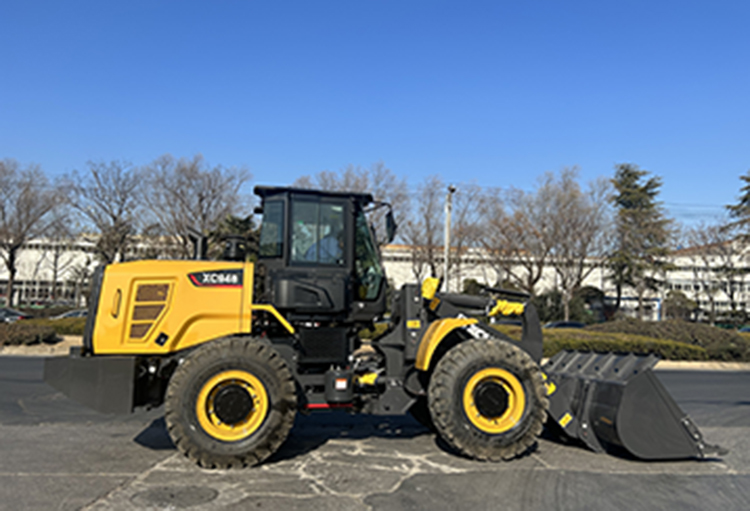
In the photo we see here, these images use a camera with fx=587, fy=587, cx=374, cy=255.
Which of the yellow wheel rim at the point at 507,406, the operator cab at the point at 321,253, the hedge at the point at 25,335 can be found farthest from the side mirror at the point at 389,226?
the hedge at the point at 25,335

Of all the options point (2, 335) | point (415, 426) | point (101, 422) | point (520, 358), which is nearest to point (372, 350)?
point (415, 426)

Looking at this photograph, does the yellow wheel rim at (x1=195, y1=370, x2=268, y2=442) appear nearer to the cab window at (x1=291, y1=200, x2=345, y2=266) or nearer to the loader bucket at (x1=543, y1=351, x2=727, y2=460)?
the cab window at (x1=291, y1=200, x2=345, y2=266)

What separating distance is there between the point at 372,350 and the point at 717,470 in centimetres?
405

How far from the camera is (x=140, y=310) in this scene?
629 cm

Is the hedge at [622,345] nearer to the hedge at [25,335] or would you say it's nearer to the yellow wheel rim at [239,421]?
the yellow wheel rim at [239,421]

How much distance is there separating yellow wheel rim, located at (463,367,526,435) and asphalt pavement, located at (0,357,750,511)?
40 centimetres

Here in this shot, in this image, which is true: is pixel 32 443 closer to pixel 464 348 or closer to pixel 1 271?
pixel 464 348

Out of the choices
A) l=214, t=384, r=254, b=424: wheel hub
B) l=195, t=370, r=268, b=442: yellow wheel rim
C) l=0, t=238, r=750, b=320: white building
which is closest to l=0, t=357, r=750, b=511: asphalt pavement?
l=195, t=370, r=268, b=442: yellow wheel rim

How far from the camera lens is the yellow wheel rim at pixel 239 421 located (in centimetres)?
588

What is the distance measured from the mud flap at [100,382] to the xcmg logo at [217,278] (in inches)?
41.0

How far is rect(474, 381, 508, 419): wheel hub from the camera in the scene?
6266 millimetres

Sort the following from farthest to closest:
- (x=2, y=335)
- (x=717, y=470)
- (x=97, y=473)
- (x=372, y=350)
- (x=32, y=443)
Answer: (x=2, y=335) < (x=372, y=350) < (x=32, y=443) < (x=717, y=470) < (x=97, y=473)

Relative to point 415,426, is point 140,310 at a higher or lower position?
higher

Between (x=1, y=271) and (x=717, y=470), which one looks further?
(x=1, y=271)
